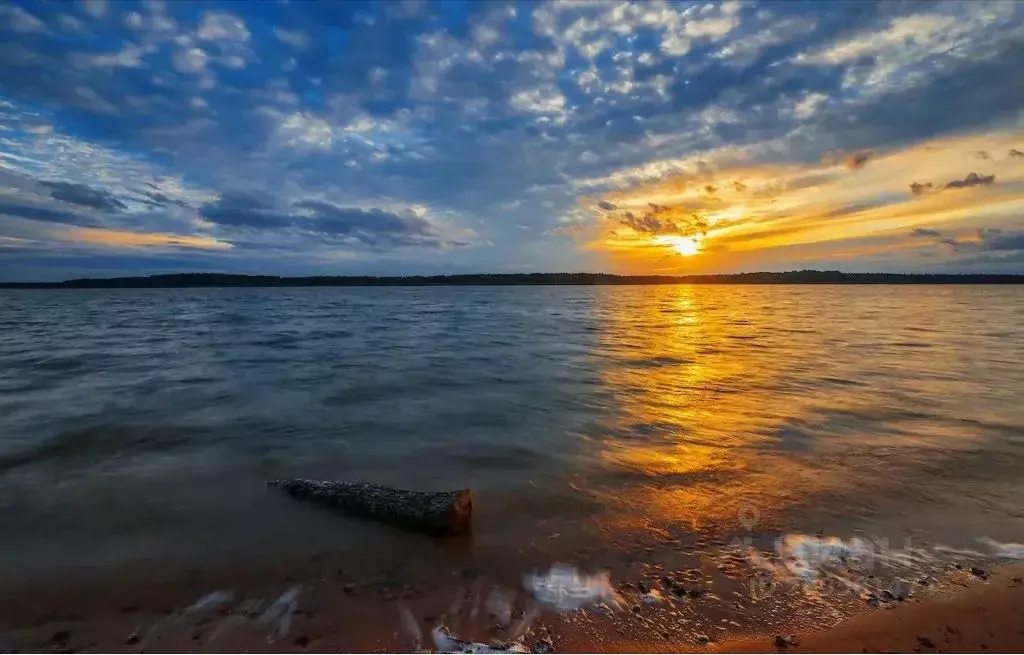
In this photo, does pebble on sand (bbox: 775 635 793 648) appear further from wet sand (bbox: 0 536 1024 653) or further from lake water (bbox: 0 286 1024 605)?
lake water (bbox: 0 286 1024 605)

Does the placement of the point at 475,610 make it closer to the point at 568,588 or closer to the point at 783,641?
the point at 568,588

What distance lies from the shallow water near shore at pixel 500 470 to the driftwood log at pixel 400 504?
0.24 m

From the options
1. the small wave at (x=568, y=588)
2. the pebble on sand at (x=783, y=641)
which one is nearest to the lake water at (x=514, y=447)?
the small wave at (x=568, y=588)

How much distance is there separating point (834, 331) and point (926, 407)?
2436 cm

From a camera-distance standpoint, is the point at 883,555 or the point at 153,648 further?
the point at 883,555

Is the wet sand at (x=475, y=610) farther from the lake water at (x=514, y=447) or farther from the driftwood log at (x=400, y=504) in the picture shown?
the driftwood log at (x=400, y=504)

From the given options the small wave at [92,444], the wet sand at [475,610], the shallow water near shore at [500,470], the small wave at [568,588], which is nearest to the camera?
the wet sand at [475,610]

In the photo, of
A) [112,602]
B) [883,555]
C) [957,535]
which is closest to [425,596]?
[112,602]

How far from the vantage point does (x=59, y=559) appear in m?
6.32

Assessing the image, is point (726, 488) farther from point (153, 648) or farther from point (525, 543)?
point (153, 648)

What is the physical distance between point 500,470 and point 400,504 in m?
2.50

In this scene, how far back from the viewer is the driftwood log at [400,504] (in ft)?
22.3

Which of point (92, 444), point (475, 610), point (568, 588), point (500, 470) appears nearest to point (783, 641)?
point (568, 588)

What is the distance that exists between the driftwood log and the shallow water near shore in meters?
0.24
